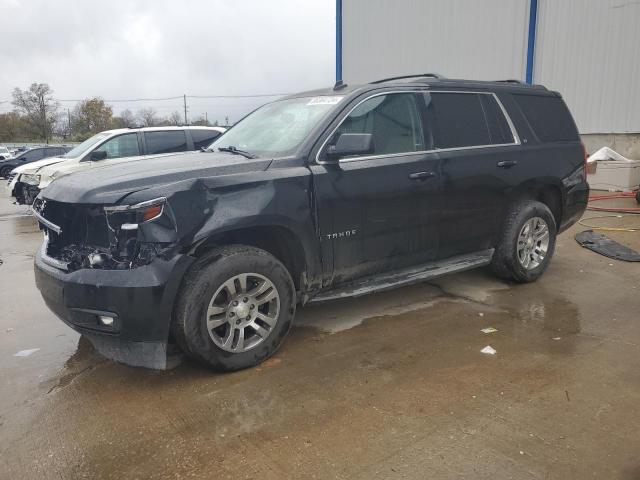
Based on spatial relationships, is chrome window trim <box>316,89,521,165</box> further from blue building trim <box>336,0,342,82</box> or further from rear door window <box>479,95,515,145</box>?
blue building trim <box>336,0,342,82</box>

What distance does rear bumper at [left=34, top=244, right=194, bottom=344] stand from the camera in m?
3.12

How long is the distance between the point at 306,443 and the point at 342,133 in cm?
229

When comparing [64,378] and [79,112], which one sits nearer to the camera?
A: [64,378]

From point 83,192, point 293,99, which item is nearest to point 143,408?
point 83,192

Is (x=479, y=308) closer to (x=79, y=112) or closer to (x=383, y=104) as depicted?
(x=383, y=104)

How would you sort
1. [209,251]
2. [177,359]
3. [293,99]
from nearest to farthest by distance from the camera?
[209,251], [177,359], [293,99]

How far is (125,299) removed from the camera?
3.12 metres

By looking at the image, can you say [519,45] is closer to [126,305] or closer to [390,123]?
[390,123]

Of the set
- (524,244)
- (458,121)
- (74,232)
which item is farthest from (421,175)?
(74,232)

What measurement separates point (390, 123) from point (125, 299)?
99.2 inches

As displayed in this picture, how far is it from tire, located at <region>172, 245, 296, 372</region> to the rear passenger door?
1713 millimetres

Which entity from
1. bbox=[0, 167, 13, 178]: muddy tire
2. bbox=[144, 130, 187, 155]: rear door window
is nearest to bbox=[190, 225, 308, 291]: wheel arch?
bbox=[144, 130, 187, 155]: rear door window

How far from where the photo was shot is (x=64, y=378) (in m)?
3.65

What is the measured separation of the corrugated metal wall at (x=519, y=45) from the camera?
1269 centimetres
